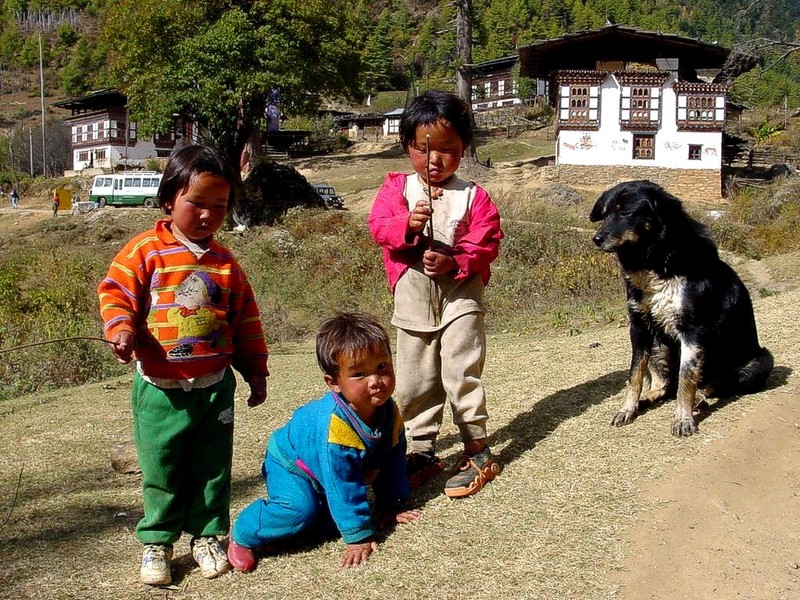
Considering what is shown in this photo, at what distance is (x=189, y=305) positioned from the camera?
307 cm

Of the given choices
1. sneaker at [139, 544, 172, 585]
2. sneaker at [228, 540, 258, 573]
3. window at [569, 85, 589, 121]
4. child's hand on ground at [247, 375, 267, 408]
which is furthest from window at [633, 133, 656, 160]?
sneaker at [139, 544, 172, 585]

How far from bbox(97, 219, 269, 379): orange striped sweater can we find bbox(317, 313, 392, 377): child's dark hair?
39 centimetres

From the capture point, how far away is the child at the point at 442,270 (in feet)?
11.4

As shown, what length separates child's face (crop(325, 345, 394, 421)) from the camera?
3062 mm

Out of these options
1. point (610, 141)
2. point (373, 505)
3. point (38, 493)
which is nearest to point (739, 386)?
point (373, 505)

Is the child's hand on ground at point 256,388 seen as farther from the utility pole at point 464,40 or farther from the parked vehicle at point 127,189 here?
the parked vehicle at point 127,189

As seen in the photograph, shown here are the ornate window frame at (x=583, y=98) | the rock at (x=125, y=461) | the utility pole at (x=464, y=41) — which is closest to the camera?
the rock at (x=125, y=461)

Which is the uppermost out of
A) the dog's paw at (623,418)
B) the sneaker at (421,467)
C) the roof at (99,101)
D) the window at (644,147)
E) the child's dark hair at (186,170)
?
the roof at (99,101)

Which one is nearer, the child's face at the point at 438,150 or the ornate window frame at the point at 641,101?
the child's face at the point at 438,150

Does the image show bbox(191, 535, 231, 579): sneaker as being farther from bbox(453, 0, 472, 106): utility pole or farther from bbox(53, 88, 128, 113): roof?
bbox(53, 88, 128, 113): roof

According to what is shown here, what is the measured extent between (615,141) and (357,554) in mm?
28266

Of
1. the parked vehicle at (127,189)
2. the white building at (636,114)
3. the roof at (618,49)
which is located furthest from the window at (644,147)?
the parked vehicle at (127,189)

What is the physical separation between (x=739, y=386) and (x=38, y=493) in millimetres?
3690

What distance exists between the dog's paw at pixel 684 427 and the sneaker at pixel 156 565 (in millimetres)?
2312
